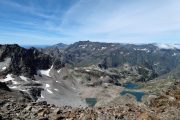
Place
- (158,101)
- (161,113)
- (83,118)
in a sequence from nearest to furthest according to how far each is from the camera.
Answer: (83,118)
(161,113)
(158,101)

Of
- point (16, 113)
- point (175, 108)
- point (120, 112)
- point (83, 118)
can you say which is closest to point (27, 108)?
point (16, 113)

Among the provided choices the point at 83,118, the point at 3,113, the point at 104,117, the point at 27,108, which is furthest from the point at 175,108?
the point at 3,113

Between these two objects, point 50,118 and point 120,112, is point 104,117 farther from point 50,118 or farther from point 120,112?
point 50,118

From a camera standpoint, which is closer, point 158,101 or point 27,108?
point 27,108

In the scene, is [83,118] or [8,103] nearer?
[83,118]

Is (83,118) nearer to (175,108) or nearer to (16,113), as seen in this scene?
(16,113)

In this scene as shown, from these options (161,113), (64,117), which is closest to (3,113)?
(64,117)

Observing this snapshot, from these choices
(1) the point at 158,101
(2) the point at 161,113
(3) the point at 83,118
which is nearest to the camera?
(3) the point at 83,118

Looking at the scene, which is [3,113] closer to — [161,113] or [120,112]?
[120,112]
